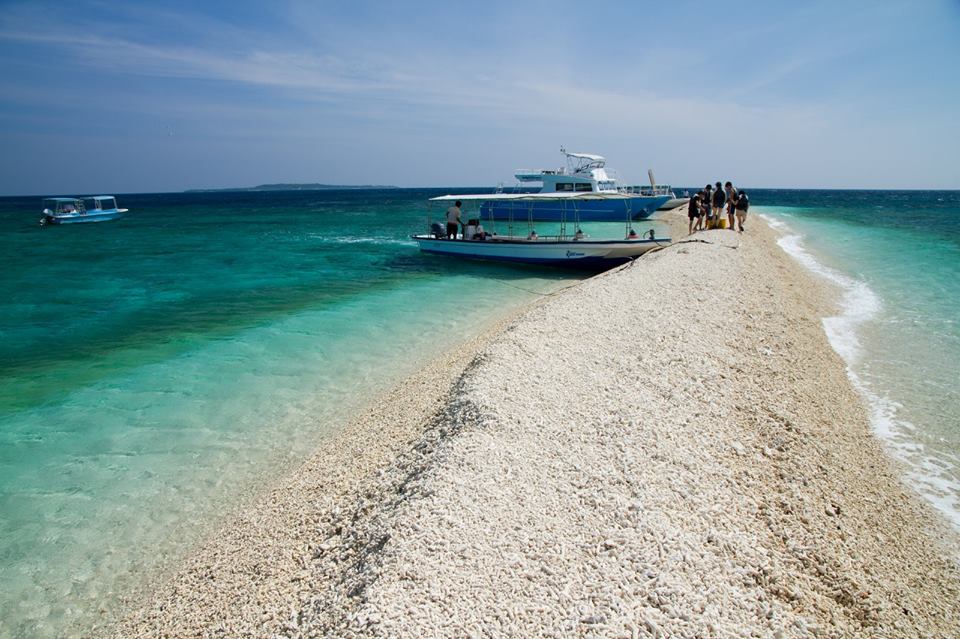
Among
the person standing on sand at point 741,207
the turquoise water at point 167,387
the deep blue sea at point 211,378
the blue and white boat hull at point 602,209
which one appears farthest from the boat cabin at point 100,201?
the person standing on sand at point 741,207

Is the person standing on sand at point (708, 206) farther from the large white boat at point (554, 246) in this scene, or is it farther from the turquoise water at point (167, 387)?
the turquoise water at point (167, 387)

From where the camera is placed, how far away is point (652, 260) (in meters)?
16.4

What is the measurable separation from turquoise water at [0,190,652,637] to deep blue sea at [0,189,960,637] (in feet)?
0.10

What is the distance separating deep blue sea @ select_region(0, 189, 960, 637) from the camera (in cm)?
562

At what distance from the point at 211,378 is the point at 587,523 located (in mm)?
8417

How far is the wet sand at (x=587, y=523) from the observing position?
3.56 metres

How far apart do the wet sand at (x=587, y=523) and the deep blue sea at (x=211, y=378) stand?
0.77 metres

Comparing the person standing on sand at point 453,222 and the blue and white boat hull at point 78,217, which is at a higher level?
the blue and white boat hull at point 78,217

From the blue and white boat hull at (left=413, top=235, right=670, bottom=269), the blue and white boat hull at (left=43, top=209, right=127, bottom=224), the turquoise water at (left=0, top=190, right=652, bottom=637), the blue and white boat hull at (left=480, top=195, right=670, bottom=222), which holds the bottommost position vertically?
the turquoise water at (left=0, top=190, right=652, bottom=637)

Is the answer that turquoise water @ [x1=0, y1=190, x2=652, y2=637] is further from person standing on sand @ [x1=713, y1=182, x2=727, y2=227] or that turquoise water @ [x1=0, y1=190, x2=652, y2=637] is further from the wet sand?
person standing on sand @ [x1=713, y1=182, x2=727, y2=227]

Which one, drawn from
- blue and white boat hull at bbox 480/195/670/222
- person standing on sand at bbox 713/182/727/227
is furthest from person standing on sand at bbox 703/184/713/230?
blue and white boat hull at bbox 480/195/670/222

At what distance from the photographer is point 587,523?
423 cm

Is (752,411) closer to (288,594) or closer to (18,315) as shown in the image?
(288,594)

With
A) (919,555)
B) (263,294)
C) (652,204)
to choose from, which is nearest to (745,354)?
(919,555)
